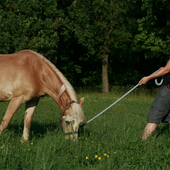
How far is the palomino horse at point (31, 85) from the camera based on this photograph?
4633mm

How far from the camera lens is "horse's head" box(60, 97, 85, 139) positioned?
4.29 meters

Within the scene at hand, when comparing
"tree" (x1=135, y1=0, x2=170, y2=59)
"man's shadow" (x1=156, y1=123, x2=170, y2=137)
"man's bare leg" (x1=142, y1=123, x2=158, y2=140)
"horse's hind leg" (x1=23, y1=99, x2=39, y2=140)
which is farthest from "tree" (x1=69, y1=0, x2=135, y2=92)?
"man's bare leg" (x1=142, y1=123, x2=158, y2=140)

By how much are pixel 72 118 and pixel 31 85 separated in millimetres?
1126

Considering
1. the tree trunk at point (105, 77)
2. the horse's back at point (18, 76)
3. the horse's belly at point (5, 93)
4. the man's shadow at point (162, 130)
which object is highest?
the horse's back at point (18, 76)

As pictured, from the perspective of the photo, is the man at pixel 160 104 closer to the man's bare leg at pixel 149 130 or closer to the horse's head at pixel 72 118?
the man's bare leg at pixel 149 130

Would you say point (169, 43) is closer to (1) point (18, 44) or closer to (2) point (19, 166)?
(1) point (18, 44)

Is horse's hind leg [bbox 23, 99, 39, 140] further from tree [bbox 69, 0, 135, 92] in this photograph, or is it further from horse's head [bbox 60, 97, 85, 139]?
tree [bbox 69, 0, 135, 92]

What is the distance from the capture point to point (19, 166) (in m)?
3.36

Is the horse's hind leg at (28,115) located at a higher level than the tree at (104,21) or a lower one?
lower

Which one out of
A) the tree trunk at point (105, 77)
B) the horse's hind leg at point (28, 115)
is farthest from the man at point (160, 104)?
the tree trunk at point (105, 77)

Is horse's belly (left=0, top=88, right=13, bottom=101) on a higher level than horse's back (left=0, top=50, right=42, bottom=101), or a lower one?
lower

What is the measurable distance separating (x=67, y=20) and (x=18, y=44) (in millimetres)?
4124

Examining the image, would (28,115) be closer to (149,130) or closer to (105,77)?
(149,130)

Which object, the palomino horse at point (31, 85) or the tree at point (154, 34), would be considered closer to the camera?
the palomino horse at point (31, 85)
